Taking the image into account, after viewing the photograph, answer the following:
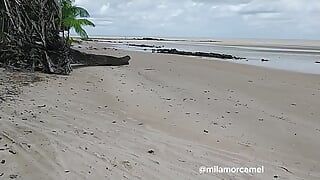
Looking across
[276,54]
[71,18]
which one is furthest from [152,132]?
[276,54]

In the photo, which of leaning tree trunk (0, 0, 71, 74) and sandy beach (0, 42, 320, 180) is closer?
sandy beach (0, 42, 320, 180)

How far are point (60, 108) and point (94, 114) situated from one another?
0.82 m

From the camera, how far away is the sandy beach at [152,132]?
4.72m

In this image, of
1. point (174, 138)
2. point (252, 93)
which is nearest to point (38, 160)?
point (174, 138)

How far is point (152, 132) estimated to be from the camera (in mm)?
6328

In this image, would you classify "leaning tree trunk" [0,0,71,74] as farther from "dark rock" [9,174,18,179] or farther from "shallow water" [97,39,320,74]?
"shallow water" [97,39,320,74]

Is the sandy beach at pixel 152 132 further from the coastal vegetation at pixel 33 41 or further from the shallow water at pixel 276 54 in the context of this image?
the shallow water at pixel 276 54

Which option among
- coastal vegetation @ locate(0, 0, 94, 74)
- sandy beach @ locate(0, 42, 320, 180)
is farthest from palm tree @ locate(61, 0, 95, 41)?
sandy beach @ locate(0, 42, 320, 180)

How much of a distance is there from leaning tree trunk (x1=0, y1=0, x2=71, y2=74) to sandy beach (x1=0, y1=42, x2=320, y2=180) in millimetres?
2783

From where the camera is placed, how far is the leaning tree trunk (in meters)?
13.3

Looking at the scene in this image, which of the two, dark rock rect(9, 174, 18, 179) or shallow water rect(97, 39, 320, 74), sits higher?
dark rock rect(9, 174, 18, 179)

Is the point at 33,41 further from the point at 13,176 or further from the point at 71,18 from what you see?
the point at 13,176

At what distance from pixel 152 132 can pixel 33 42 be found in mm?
8598

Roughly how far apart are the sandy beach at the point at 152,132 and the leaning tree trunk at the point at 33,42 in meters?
2.78
